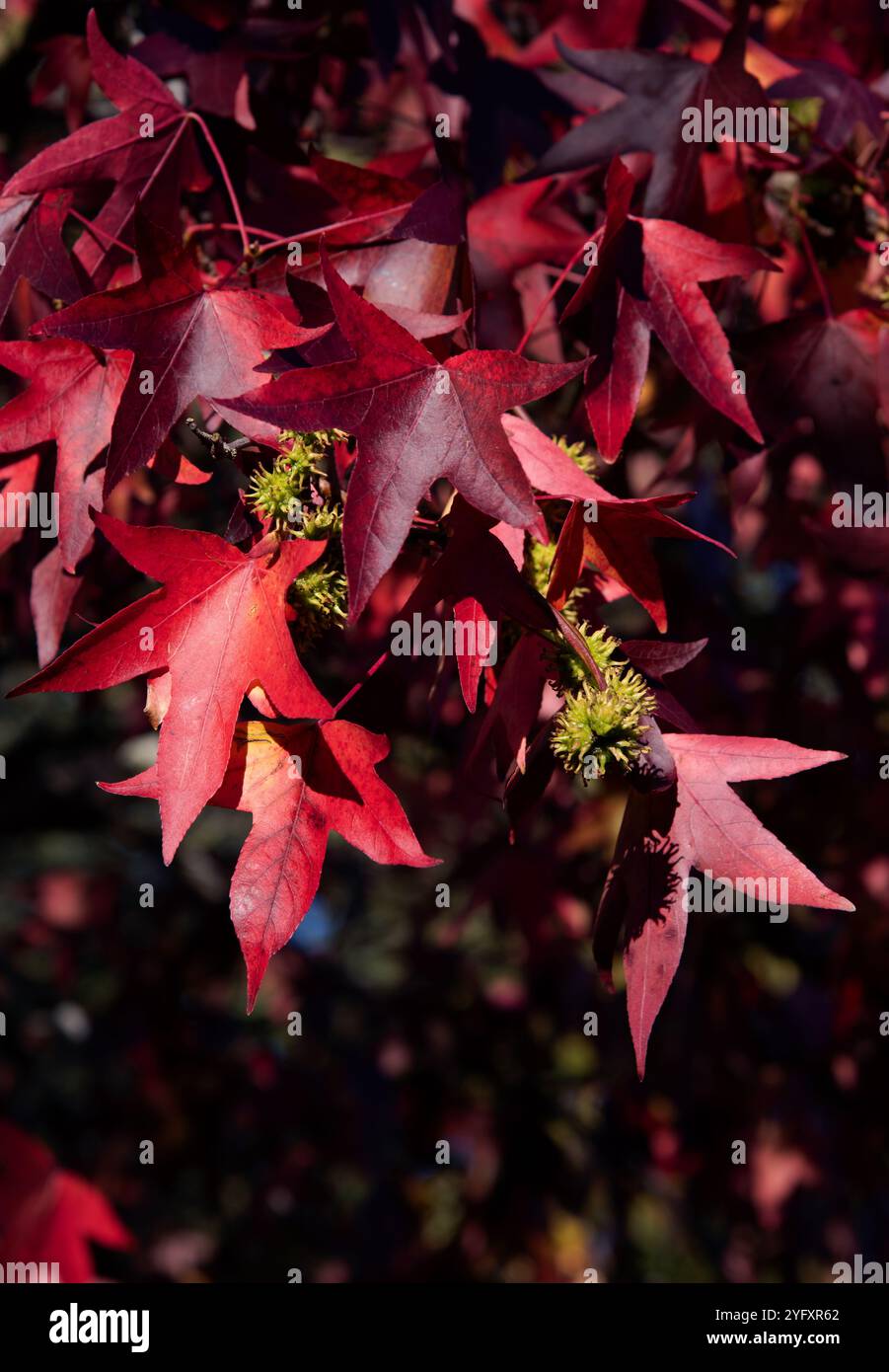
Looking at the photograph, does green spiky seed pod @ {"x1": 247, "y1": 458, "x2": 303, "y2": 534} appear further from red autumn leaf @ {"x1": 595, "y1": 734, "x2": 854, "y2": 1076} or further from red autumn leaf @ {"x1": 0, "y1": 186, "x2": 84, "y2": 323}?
red autumn leaf @ {"x1": 595, "y1": 734, "x2": 854, "y2": 1076}

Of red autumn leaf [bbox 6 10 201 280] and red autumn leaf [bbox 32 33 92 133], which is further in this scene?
red autumn leaf [bbox 32 33 92 133]

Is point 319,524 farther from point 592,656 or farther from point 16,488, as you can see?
point 16,488

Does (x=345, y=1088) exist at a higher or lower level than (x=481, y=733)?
lower

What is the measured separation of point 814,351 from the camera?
1837 mm

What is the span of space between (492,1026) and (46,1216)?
7.53ft

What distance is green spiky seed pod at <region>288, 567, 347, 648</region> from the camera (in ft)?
4.09

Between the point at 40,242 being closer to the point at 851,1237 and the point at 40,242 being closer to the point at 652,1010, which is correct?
the point at 652,1010

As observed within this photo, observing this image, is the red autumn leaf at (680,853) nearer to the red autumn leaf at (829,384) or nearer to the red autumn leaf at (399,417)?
the red autumn leaf at (399,417)

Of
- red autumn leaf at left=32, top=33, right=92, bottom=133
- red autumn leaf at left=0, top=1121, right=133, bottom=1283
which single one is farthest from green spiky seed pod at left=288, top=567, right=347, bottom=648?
red autumn leaf at left=0, top=1121, right=133, bottom=1283

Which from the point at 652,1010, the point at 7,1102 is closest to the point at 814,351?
the point at 652,1010

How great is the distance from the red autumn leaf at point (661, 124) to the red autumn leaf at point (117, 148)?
Answer: 1.83 feet

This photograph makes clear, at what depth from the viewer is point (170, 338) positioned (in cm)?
131

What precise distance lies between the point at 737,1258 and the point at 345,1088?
1.92 m

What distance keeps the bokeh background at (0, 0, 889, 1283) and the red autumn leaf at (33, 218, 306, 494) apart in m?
1.15
